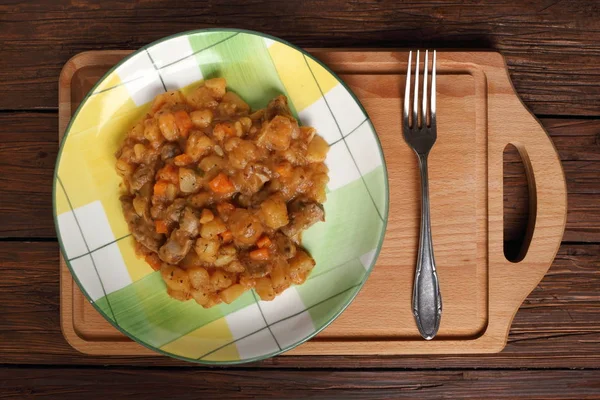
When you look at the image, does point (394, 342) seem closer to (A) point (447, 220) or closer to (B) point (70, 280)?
(A) point (447, 220)

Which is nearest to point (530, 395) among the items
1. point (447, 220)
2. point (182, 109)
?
point (447, 220)

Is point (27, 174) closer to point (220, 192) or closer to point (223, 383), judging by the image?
point (220, 192)

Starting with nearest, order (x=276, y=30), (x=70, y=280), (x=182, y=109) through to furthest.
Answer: (x=182, y=109)
(x=70, y=280)
(x=276, y=30)

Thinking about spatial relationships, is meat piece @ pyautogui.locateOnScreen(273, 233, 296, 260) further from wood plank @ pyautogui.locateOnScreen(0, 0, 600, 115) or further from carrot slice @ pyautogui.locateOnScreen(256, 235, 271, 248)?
wood plank @ pyautogui.locateOnScreen(0, 0, 600, 115)

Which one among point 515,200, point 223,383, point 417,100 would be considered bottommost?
point 223,383

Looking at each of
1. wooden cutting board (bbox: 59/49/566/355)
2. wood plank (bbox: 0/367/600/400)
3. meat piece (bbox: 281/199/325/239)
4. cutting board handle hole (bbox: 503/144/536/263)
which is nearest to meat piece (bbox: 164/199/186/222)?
meat piece (bbox: 281/199/325/239)

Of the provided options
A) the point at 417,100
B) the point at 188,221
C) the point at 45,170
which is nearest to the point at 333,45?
the point at 417,100
